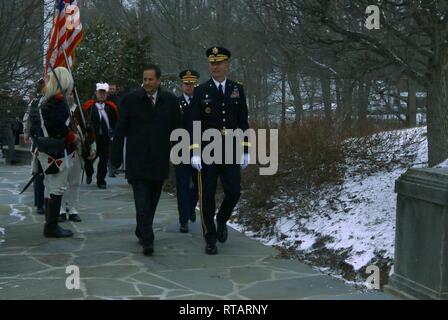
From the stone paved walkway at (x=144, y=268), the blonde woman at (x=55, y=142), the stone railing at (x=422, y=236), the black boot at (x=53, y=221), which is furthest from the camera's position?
the black boot at (x=53, y=221)

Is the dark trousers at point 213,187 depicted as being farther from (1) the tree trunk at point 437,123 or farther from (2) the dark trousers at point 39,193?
(2) the dark trousers at point 39,193

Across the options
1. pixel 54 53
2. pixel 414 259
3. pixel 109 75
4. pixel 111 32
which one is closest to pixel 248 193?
pixel 54 53

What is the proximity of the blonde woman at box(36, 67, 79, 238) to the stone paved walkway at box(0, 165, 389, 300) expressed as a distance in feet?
1.18

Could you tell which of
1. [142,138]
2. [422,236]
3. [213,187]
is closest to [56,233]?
[142,138]

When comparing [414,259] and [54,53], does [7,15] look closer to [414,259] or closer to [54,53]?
[54,53]

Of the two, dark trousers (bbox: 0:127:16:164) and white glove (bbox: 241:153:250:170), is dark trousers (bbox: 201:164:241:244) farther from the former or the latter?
dark trousers (bbox: 0:127:16:164)

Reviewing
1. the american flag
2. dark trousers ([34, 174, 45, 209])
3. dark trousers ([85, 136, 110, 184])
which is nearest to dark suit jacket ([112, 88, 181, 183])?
the american flag

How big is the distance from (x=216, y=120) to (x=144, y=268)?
5.40 feet

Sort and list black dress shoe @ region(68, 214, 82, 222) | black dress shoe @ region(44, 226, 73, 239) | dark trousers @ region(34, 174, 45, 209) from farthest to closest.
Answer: dark trousers @ region(34, 174, 45, 209)
black dress shoe @ region(68, 214, 82, 222)
black dress shoe @ region(44, 226, 73, 239)

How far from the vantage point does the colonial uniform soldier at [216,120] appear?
6.59m

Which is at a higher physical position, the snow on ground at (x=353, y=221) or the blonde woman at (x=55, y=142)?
the blonde woman at (x=55, y=142)

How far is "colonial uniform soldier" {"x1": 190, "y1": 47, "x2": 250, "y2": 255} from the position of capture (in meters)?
6.59

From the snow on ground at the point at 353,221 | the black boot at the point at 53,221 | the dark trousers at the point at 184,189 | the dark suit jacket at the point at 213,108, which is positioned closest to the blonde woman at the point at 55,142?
the black boot at the point at 53,221

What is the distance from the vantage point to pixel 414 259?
471 centimetres
